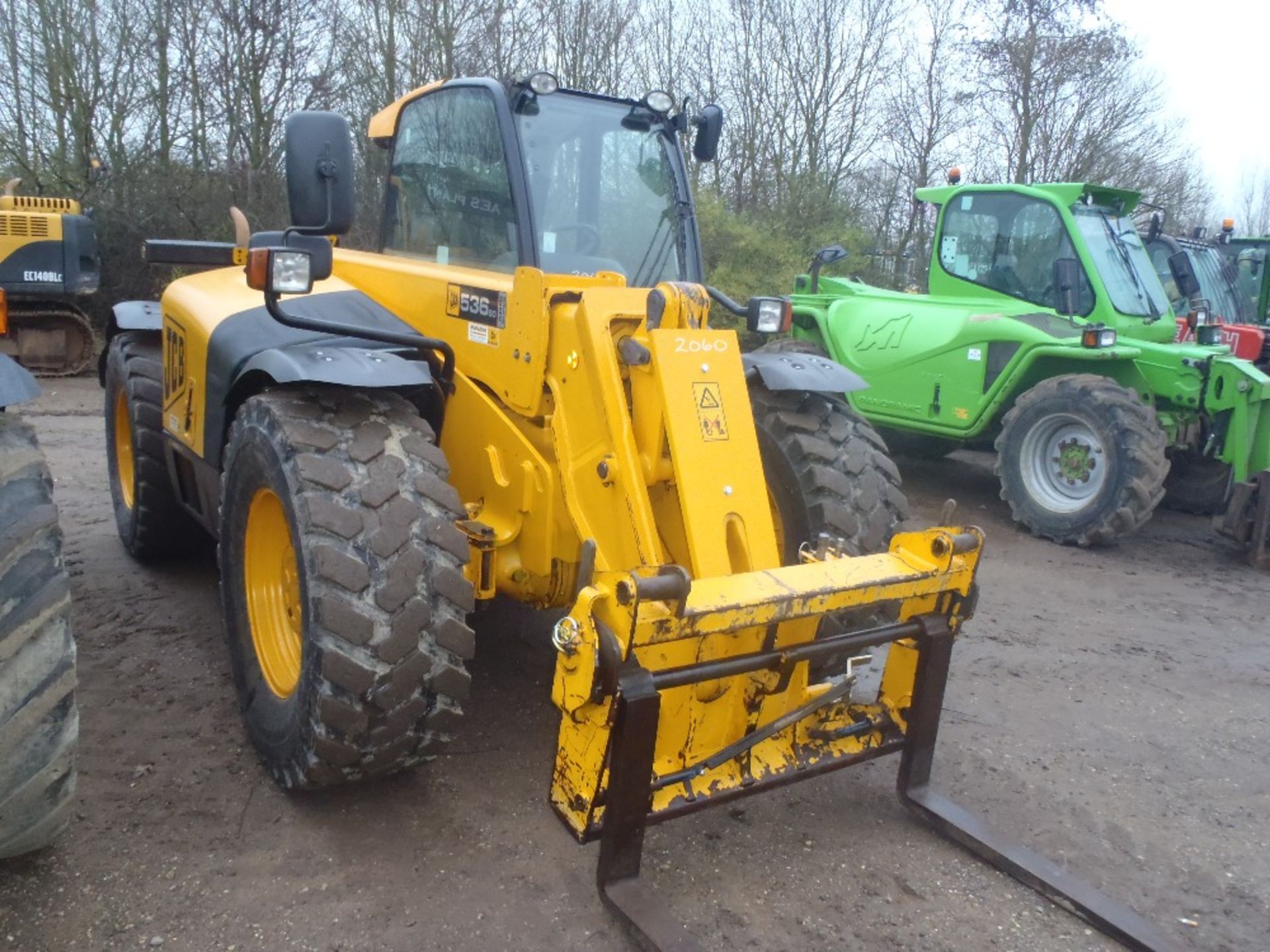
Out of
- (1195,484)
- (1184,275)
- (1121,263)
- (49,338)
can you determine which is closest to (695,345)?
(1121,263)

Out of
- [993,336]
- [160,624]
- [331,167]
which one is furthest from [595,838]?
[993,336]

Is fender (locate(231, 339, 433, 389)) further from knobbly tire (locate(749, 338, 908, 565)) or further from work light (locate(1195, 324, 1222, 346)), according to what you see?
work light (locate(1195, 324, 1222, 346))

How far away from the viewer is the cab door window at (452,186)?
3500 mm

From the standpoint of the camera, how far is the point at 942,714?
13.5 ft

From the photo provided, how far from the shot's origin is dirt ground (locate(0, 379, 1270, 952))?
2604mm

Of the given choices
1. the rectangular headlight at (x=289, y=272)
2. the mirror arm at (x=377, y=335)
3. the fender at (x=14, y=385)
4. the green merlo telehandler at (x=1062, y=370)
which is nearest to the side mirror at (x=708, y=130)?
the mirror arm at (x=377, y=335)

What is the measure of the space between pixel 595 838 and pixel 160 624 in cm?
266

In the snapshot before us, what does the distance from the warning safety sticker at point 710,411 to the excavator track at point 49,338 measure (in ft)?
36.0

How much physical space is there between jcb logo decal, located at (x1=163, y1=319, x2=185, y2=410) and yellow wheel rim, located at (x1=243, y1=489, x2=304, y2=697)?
108 centimetres

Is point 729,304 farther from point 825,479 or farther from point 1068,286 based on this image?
point 1068,286

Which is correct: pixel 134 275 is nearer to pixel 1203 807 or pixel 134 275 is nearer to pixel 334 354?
A: pixel 334 354

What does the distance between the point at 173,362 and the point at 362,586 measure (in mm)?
2174

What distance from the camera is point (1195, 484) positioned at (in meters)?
8.11

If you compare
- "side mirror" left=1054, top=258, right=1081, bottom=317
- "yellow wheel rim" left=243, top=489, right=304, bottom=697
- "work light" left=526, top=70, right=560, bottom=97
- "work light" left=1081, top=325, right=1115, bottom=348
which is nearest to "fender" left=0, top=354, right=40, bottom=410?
"yellow wheel rim" left=243, top=489, right=304, bottom=697
